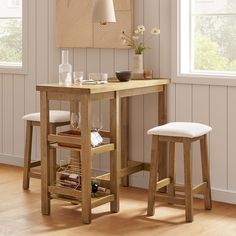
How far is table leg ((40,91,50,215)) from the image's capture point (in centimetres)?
468

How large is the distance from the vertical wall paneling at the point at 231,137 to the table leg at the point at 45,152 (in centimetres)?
142

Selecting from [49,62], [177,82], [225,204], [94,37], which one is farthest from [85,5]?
[225,204]

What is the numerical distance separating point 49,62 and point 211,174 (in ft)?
6.23

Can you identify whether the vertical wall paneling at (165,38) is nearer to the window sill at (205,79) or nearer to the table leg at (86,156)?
the window sill at (205,79)

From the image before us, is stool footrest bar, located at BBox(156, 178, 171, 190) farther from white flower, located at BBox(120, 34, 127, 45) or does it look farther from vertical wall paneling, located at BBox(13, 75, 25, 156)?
vertical wall paneling, located at BBox(13, 75, 25, 156)

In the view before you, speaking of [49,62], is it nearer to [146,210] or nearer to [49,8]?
[49,8]

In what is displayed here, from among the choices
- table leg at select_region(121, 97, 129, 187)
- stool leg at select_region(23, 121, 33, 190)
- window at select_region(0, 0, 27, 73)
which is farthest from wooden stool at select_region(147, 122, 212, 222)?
window at select_region(0, 0, 27, 73)

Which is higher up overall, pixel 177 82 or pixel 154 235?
pixel 177 82

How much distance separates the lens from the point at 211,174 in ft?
17.1

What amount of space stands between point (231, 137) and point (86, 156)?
4.07 ft

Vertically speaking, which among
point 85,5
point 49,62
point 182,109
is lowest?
point 182,109

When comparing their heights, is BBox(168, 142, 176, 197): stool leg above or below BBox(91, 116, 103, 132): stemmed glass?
below

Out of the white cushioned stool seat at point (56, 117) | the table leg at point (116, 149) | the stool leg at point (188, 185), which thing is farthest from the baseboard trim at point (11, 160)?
the stool leg at point (188, 185)

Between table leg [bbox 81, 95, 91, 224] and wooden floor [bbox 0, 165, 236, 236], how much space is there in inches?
4.3
